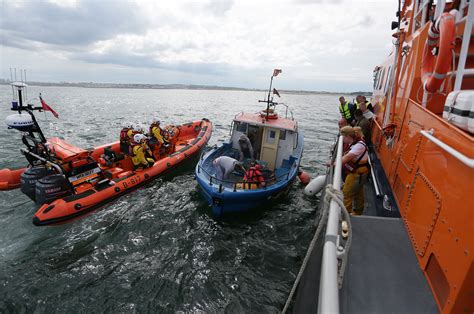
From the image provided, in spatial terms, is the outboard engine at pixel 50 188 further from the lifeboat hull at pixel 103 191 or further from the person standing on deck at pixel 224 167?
the person standing on deck at pixel 224 167

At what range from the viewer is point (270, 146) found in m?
9.10

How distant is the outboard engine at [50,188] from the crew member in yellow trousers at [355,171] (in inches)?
260

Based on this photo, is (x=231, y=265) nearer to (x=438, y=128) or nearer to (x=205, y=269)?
(x=205, y=269)

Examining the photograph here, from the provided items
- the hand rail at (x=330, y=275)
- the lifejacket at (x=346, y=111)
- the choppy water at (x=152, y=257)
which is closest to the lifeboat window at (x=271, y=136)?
the choppy water at (x=152, y=257)

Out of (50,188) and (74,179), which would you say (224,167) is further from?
(50,188)

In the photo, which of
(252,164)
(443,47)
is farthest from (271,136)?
(443,47)

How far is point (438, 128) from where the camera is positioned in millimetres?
2312

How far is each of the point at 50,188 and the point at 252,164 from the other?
17.4 feet

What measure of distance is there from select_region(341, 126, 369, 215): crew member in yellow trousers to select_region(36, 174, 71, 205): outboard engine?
660 cm

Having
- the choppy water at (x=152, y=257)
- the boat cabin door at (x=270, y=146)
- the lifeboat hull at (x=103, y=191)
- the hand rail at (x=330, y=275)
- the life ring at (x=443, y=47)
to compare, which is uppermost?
the life ring at (x=443, y=47)

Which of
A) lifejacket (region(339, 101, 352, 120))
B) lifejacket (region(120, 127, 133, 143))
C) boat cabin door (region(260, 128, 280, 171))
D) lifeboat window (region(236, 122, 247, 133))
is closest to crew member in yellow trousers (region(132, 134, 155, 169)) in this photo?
lifejacket (region(120, 127, 133, 143))

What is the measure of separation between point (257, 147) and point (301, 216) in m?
3.30

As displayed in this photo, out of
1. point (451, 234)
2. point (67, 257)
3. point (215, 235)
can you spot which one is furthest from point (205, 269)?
point (451, 234)

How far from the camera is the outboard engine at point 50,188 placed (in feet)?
20.4
